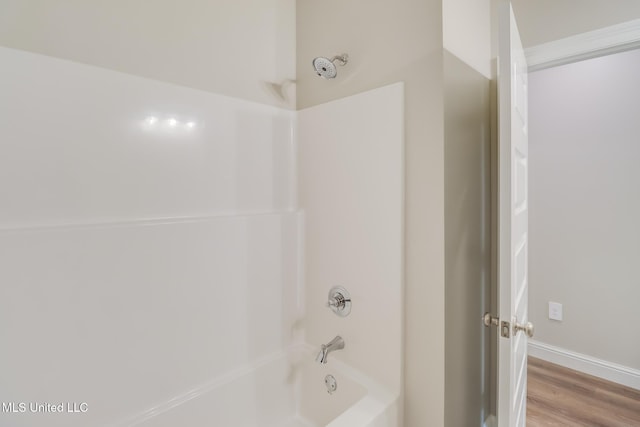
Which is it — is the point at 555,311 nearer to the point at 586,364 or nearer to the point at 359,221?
the point at 586,364

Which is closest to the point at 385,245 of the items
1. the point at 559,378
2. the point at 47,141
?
the point at 47,141

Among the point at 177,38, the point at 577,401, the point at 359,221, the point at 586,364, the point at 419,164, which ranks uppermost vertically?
the point at 177,38

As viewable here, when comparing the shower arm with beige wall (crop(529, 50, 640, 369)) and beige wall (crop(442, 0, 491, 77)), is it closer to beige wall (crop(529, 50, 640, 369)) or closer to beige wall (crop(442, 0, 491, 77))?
beige wall (crop(442, 0, 491, 77))

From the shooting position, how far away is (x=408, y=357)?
48.8 inches

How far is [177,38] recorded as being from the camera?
4.21 feet

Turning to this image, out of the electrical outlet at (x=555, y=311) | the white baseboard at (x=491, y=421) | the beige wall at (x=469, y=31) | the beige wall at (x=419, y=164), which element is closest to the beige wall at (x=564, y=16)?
the beige wall at (x=469, y=31)

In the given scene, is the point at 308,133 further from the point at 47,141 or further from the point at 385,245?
the point at 47,141

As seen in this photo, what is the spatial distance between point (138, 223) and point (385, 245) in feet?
3.33

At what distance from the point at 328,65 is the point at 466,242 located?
3.30 feet

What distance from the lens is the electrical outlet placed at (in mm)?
2455

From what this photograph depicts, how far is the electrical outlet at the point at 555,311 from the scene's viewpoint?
8.05 feet

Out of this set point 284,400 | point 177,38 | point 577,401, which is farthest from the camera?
point 577,401
